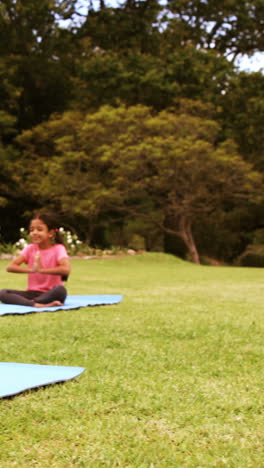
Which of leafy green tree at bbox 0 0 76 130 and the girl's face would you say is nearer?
the girl's face

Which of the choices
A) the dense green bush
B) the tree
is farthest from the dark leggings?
the dense green bush

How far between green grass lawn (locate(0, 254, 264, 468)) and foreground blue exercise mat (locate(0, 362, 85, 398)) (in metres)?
0.04

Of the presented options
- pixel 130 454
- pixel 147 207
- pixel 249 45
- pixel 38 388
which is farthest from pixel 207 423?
pixel 249 45

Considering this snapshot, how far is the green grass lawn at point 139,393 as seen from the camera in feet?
6.66

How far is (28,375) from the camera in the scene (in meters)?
Answer: 3.00

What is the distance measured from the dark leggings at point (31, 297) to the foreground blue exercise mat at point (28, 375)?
2.77 metres

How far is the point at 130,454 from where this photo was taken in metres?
2.01

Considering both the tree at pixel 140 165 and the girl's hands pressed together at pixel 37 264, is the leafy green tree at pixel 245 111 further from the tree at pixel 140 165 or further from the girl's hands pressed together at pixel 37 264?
the girl's hands pressed together at pixel 37 264

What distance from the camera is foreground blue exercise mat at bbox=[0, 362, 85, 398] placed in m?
2.75

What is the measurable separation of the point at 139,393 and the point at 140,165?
54.8 ft

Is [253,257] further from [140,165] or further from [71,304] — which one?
[71,304]

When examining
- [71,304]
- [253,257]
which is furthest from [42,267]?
[253,257]

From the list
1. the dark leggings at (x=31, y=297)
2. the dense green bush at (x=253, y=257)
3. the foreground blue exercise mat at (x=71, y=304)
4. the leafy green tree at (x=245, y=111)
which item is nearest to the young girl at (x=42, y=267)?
the dark leggings at (x=31, y=297)

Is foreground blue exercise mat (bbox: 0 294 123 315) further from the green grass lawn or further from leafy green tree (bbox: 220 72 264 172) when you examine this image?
leafy green tree (bbox: 220 72 264 172)
